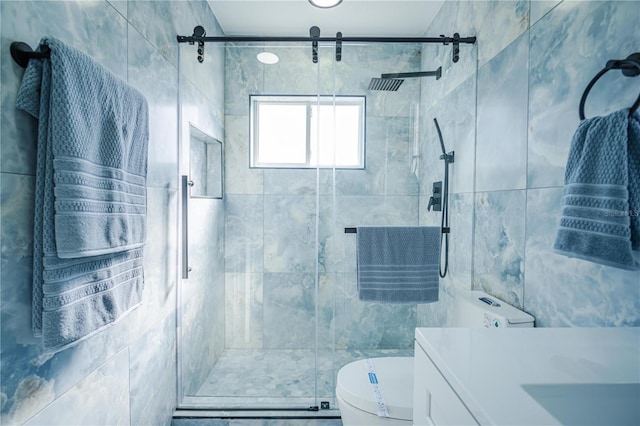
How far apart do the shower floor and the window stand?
1.15m

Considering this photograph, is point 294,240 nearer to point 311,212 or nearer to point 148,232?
point 311,212

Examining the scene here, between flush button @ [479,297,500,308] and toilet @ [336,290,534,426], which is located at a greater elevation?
flush button @ [479,297,500,308]

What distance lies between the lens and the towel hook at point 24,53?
0.78 meters

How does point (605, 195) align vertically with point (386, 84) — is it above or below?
below

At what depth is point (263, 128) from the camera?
78.3 inches

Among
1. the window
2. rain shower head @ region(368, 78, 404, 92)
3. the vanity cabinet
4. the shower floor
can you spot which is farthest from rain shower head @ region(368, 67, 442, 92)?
the shower floor

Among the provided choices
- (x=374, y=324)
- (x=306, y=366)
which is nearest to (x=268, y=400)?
(x=306, y=366)

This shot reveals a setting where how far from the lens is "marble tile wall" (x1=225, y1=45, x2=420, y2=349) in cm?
179

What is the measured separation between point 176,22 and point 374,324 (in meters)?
1.96

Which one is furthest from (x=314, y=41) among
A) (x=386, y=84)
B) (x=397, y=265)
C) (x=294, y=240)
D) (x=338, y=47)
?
(x=397, y=265)

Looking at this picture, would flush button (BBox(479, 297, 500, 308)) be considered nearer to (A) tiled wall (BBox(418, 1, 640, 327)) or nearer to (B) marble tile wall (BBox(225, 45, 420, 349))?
(A) tiled wall (BBox(418, 1, 640, 327))

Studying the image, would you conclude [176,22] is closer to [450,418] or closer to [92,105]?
[92,105]

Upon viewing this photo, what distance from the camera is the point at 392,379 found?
1.47 m

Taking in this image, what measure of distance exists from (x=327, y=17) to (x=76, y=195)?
6.48 feet
